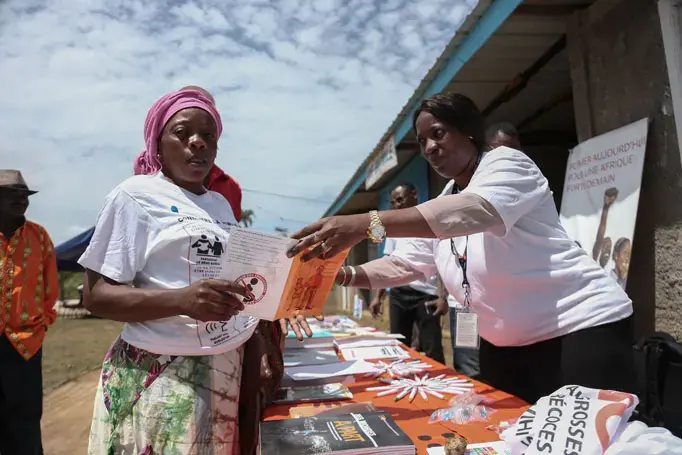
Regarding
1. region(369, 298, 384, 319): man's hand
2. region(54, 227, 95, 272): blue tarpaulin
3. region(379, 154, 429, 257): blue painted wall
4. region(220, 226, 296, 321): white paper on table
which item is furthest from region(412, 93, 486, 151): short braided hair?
region(54, 227, 95, 272): blue tarpaulin

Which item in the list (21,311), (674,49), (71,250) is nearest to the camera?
(674,49)

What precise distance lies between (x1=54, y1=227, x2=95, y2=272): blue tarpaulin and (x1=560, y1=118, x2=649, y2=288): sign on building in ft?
39.4

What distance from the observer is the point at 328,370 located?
205 cm

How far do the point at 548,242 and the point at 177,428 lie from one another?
131cm

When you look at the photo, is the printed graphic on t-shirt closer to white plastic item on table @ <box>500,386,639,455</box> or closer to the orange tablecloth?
the orange tablecloth

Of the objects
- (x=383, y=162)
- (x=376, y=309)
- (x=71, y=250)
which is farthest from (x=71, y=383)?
(x=71, y=250)

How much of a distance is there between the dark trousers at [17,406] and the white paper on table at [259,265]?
283 cm

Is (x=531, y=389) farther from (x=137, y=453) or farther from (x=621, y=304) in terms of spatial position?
(x=137, y=453)

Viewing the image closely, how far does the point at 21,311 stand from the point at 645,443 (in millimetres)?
3669

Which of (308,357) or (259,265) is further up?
(259,265)

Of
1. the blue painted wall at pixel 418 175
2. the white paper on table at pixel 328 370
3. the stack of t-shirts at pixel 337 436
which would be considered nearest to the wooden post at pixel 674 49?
the white paper on table at pixel 328 370

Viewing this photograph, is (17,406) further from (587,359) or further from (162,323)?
(587,359)

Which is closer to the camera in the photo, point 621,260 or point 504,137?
point 621,260

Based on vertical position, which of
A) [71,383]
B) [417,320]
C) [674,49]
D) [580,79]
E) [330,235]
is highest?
[580,79]
